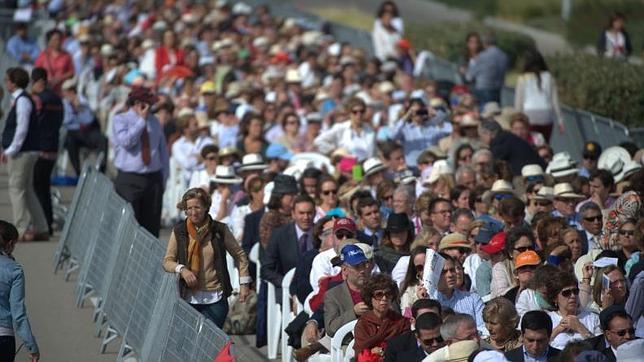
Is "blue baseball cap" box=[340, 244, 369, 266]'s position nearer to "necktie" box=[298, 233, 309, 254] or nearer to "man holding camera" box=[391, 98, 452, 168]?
"necktie" box=[298, 233, 309, 254]

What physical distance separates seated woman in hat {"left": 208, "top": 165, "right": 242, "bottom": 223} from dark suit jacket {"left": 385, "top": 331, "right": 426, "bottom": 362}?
257 inches

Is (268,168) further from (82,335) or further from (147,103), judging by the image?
(82,335)

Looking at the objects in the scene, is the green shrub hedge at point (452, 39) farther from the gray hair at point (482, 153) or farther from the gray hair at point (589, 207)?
the gray hair at point (589, 207)

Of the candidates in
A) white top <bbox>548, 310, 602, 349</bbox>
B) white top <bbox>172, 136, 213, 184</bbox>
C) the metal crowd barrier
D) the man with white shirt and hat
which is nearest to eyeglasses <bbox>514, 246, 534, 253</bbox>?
white top <bbox>548, 310, 602, 349</bbox>

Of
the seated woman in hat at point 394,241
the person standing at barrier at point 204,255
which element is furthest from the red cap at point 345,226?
the person standing at barrier at point 204,255

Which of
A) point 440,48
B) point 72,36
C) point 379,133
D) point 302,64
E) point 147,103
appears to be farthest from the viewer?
point 72,36

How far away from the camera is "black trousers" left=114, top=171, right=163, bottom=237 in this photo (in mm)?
19422

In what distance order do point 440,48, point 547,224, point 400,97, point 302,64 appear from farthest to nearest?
point 440,48
point 302,64
point 400,97
point 547,224

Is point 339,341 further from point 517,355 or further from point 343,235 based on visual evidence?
point 343,235

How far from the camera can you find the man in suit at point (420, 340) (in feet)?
41.3

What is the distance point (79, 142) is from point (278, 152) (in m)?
4.15

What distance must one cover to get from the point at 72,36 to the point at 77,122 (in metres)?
12.3

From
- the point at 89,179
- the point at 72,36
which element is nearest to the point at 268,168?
the point at 89,179

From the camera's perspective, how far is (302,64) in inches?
1282
